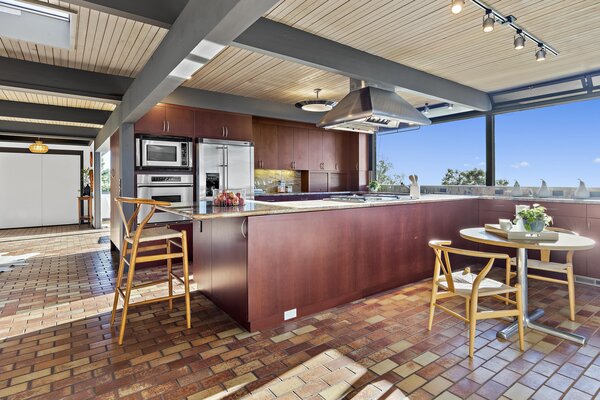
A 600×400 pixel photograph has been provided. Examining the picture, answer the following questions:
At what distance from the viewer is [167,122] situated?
477 centimetres

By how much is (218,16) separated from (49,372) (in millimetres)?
2305

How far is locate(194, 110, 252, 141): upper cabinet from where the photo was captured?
16.6 feet

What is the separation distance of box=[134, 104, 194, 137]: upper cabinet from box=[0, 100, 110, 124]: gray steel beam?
2239 millimetres

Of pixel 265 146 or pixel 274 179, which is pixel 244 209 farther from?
pixel 274 179

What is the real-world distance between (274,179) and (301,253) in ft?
14.0

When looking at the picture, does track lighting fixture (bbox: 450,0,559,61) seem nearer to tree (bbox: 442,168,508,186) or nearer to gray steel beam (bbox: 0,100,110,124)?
tree (bbox: 442,168,508,186)

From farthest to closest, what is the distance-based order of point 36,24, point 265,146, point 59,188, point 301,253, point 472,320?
point 59,188, point 265,146, point 36,24, point 301,253, point 472,320

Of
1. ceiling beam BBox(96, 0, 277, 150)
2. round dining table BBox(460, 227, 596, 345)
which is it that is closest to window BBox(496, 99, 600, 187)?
round dining table BBox(460, 227, 596, 345)

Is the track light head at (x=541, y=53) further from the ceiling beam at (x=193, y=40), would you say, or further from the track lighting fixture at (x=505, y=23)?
the ceiling beam at (x=193, y=40)

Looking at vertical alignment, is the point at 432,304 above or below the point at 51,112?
below

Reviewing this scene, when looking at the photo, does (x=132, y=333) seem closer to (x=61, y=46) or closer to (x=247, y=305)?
(x=247, y=305)

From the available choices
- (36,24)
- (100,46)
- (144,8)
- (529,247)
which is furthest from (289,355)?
(36,24)

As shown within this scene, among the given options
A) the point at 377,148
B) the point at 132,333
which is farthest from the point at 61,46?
the point at 377,148

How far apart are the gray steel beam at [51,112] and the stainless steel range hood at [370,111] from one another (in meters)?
4.62
